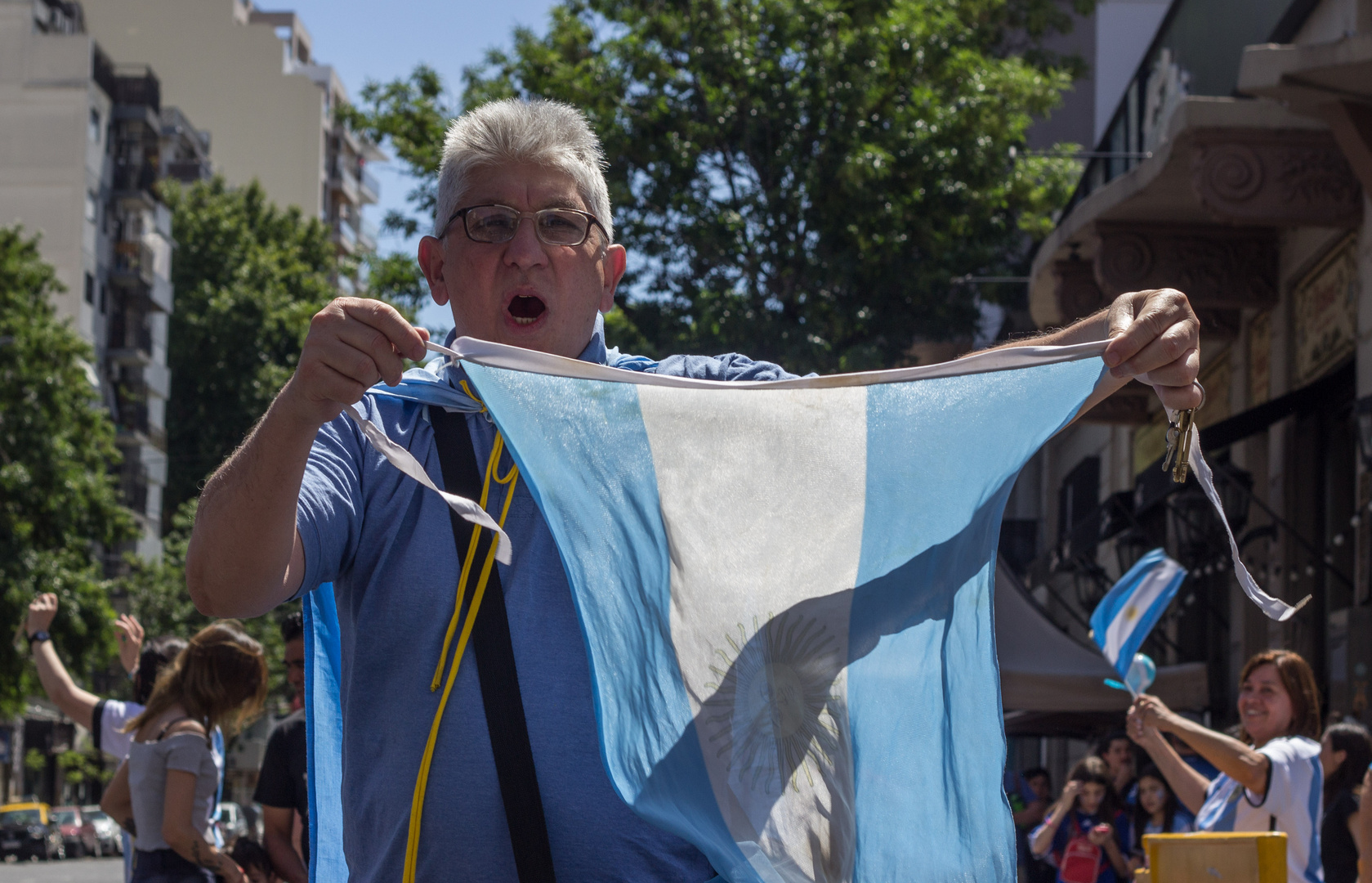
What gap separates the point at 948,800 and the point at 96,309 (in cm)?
5147

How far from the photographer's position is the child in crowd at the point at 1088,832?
9.22m

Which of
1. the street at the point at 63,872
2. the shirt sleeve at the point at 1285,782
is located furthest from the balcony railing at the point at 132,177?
the shirt sleeve at the point at 1285,782

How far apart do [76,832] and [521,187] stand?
128 feet

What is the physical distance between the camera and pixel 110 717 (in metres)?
7.21

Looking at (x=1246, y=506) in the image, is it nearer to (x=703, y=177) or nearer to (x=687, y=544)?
(x=703, y=177)

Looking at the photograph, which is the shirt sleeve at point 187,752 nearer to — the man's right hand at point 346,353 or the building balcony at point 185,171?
the man's right hand at point 346,353

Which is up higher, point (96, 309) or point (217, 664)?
point (96, 309)

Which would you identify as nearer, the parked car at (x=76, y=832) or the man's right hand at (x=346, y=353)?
the man's right hand at (x=346, y=353)

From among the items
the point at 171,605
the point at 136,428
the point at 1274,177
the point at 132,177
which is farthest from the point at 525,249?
the point at 132,177

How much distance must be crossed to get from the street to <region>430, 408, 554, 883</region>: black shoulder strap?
2571 cm

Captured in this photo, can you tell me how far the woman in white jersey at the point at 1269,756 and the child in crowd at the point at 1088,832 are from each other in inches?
110

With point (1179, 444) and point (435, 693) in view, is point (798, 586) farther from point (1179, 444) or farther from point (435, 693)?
point (1179, 444)

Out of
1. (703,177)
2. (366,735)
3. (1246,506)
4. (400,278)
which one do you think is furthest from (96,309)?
(366,735)

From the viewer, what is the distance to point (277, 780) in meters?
5.87
